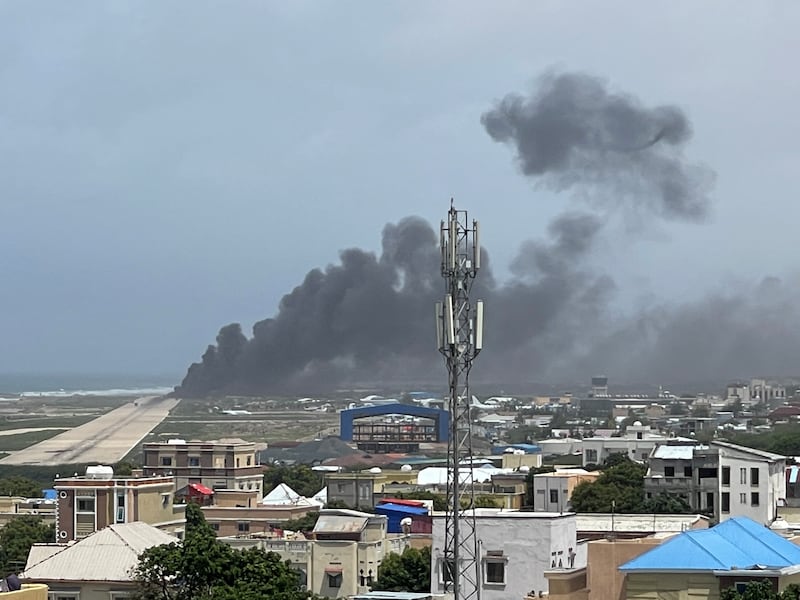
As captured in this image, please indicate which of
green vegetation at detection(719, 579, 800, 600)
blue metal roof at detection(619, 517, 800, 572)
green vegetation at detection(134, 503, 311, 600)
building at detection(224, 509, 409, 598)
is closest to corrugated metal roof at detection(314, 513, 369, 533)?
building at detection(224, 509, 409, 598)

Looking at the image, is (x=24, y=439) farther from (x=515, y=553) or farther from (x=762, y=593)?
(x=762, y=593)

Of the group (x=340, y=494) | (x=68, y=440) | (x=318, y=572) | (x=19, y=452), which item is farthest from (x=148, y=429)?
(x=318, y=572)

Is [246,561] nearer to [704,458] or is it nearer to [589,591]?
[589,591]

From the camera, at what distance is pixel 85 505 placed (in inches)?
2090

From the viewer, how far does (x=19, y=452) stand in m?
147

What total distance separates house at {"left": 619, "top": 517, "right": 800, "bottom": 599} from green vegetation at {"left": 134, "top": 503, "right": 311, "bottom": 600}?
7.89 metres

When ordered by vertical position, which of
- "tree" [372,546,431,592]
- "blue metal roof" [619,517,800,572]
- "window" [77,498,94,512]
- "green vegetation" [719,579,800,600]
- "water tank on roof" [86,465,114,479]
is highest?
"blue metal roof" [619,517,800,572]

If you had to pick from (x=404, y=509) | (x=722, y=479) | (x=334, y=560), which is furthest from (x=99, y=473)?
(x=722, y=479)

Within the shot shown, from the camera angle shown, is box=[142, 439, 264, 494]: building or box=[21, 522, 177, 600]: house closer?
box=[21, 522, 177, 600]: house

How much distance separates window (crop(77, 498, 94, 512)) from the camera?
52.8 metres

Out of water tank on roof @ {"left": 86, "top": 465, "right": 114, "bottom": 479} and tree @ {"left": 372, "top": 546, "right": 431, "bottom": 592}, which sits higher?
water tank on roof @ {"left": 86, "top": 465, "right": 114, "bottom": 479}

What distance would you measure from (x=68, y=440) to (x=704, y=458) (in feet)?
354

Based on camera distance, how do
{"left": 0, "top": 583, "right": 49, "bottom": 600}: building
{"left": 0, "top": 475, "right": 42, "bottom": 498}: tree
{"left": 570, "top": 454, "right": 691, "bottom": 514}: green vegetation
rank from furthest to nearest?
{"left": 0, "top": 475, "right": 42, "bottom": 498}: tree, {"left": 570, "top": 454, "right": 691, "bottom": 514}: green vegetation, {"left": 0, "top": 583, "right": 49, "bottom": 600}: building

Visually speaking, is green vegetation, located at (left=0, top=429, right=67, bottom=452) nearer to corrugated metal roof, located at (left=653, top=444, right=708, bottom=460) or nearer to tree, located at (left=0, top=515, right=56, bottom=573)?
tree, located at (left=0, top=515, right=56, bottom=573)
